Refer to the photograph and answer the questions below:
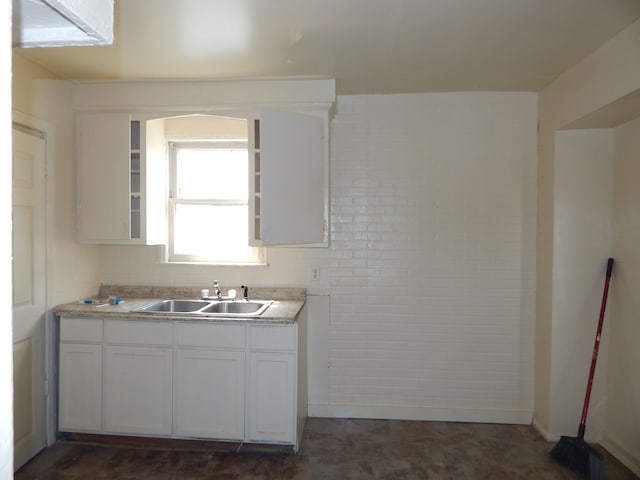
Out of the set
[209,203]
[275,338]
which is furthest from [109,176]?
[275,338]

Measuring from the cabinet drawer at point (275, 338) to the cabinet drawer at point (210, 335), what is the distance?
0.32 feet

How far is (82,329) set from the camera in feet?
8.74

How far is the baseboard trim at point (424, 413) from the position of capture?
9.97ft

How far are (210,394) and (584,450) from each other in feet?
7.84

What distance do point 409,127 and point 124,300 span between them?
8.69 ft

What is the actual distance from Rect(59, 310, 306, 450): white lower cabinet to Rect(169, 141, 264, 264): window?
0.87 metres

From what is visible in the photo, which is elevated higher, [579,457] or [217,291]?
[217,291]

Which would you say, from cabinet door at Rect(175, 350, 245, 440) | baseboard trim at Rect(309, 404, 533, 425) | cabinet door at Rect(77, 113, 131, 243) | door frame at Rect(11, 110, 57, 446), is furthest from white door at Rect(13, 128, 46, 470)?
baseboard trim at Rect(309, 404, 533, 425)

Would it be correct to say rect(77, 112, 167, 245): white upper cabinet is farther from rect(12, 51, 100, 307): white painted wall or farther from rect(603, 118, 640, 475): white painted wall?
rect(603, 118, 640, 475): white painted wall

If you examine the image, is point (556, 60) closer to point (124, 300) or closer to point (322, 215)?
point (322, 215)

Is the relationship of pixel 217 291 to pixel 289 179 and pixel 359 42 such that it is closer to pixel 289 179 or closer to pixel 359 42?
pixel 289 179

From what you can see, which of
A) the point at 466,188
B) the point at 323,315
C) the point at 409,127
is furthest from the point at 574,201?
the point at 323,315

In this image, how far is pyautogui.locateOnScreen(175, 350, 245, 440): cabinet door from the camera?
8.41 ft

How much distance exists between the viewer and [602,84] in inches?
90.8
